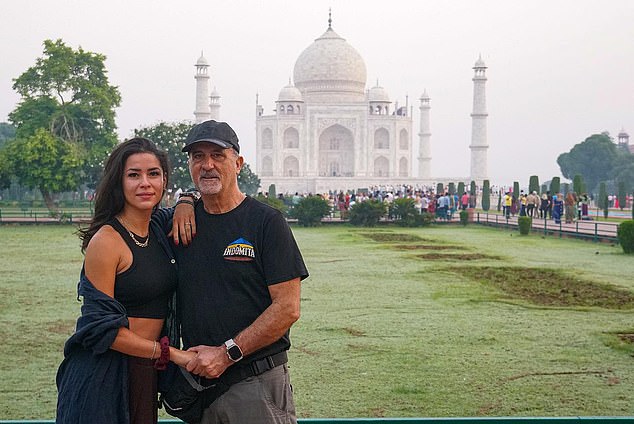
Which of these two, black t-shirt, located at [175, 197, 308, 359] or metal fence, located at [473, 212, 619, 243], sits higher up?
black t-shirt, located at [175, 197, 308, 359]

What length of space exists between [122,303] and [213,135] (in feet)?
1.73

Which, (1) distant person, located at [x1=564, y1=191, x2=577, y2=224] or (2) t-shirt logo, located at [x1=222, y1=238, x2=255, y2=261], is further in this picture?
(1) distant person, located at [x1=564, y1=191, x2=577, y2=224]

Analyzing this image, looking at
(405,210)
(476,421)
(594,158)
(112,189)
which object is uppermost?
(594,158)

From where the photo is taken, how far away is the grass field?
14.4ft

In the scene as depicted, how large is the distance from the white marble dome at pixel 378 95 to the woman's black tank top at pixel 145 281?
43885 mm

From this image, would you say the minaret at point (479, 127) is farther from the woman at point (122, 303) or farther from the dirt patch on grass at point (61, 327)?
the woman at point (122, 303)

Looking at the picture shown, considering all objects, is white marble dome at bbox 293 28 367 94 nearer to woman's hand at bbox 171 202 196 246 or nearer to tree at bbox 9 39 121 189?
tree at bbox 9 39 121 189

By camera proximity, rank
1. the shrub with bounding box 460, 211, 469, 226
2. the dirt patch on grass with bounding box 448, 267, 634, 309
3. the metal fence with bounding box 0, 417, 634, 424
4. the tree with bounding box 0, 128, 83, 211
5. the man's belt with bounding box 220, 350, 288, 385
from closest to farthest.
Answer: the man's belt with bounding box 220, 350, 288, 385 < the metal fence with bounding box 0, 417, 634, 424 < the dirt patch on grass with bounding box 448, 267, 634, 309 < the shrub with bounding box 460, 211, 469, 226 < the tree with bounding box 0, 128, 83, 211

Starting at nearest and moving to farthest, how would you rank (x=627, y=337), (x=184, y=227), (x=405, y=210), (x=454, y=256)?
(x=184, y=227)
(x=627, y=337)
(x=454, y=256)
(x=405, y=210)

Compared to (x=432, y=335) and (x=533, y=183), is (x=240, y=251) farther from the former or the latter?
(x=533, y=183)

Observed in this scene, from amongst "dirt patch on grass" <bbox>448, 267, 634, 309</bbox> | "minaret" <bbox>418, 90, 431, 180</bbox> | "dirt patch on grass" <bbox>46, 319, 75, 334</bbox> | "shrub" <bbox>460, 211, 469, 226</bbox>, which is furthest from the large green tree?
"minaret" <bbox>418, 90, 431, 180</bbox>

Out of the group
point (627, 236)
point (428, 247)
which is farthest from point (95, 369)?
point (428, 247)

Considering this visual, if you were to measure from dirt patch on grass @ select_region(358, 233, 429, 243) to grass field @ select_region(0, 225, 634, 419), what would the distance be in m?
3.48

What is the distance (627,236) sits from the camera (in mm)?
12016
